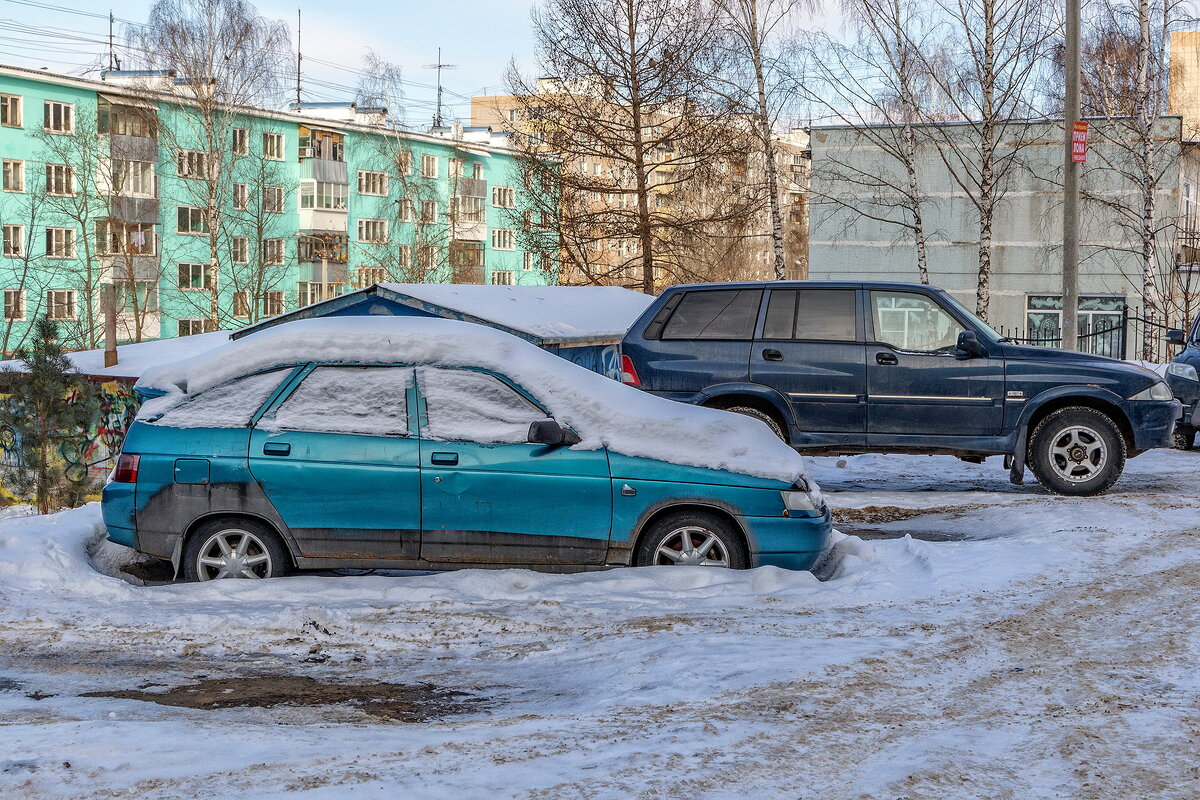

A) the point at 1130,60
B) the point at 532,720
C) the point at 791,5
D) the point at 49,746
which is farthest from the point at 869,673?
the point at 1130,60

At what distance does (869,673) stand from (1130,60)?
32.6 meters

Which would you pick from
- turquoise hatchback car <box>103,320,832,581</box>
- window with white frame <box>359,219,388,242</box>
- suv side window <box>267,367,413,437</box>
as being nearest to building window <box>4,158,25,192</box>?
window with white frame <box>359,219,388,242</box>

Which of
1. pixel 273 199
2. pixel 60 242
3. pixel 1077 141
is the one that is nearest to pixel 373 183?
pixel 273 199

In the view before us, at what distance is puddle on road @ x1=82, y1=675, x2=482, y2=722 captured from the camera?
5.34m

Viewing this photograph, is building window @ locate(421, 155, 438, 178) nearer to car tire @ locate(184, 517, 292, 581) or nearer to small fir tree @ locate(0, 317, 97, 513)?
small fir tree @ locate(0, 317, 97, 513)

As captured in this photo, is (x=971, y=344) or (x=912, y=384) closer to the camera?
(x=971, y=344)

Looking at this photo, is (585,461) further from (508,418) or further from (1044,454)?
(1044,454)

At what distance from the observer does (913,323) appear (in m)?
11.4

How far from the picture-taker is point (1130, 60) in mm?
33844

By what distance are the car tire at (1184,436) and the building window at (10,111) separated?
50.3 m

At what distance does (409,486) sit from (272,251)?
5728cm

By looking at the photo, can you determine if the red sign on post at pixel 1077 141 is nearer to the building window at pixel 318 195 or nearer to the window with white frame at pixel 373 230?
the building window at pixel 318 195

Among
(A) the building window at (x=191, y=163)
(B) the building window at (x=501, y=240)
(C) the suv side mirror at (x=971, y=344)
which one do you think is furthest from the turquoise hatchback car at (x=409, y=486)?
(B) the building window at (x=501, y=240)

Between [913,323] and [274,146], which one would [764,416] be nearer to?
[913,323]
